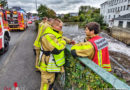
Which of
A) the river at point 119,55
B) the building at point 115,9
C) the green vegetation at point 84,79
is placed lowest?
the river at point 119,55

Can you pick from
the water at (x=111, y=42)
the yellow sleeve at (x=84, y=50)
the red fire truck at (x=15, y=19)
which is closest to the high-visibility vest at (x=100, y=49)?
the yellow sleeve at (x=84, y=50)

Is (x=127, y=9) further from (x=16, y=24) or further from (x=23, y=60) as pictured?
(x=23, y=60)

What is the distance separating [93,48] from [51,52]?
2.77ft

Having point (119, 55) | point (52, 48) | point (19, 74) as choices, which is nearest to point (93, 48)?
point (52, 48)

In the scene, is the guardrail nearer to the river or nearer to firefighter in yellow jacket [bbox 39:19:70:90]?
firefighter in yellow jacket [bbox 39:19:70:90]

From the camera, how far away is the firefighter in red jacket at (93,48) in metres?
1.86

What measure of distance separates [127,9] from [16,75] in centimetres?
3963

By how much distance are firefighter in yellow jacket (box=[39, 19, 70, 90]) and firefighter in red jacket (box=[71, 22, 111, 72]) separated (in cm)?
37

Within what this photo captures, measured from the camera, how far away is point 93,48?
75.1 inches

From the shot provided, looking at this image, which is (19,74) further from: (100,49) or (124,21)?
(124,21)

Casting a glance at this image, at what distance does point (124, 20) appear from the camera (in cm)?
2858

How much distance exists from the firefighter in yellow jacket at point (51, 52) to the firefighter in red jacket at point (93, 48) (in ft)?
1.22

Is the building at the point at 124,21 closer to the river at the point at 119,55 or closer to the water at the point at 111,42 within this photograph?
the water at the point at 111,42

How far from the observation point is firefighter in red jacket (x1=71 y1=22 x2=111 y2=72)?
6.11 ft
